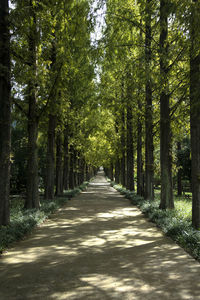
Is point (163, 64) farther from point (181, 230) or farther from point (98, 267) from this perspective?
point (98, 267)

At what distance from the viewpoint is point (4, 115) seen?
793 centimetres

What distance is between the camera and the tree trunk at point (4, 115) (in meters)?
7.72

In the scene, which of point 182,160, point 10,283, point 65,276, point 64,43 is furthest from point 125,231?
point 182,160

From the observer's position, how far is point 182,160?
2484cm

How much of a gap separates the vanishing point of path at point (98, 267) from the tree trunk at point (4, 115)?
132 centimetres

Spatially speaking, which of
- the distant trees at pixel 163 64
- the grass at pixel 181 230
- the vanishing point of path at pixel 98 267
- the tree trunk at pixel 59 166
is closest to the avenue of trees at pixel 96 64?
the distant trees at pixel 163 64

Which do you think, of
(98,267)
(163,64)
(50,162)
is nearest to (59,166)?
(50,162)

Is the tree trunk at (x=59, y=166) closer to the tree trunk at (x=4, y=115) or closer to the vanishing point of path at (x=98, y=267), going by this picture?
the vanishing point of path at (x=98, y=267)

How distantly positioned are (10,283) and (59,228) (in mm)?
4348

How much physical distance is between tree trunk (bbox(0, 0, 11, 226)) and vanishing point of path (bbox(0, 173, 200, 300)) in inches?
52.1

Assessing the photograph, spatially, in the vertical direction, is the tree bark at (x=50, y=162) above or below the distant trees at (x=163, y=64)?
below

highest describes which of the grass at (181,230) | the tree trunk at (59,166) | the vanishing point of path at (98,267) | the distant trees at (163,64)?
the distant trees at (163,64)

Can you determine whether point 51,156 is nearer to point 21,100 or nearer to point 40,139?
point 21,100

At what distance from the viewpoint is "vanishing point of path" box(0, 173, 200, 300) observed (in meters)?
3.95
